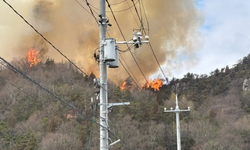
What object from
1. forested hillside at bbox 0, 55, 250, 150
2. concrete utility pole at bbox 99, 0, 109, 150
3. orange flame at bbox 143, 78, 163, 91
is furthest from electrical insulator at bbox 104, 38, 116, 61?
orange flame at bbox 143, 78, 163, 91

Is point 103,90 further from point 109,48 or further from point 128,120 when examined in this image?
point 128,120

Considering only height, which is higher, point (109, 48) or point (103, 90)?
point (109, 48)

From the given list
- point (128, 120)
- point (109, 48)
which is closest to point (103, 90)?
point (109, 48)

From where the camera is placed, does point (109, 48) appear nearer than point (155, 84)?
Yes

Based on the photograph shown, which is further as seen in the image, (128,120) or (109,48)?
(128,120)

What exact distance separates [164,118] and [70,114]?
1598 centimetres

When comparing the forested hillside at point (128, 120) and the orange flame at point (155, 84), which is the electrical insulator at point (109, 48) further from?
the orange flame at point (155, 84)

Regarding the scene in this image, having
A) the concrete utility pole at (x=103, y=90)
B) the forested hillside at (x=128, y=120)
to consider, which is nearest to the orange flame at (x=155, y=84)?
the forested hillside at (x=128, y=120)

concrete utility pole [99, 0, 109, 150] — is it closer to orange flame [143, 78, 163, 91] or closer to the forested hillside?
the forested hillside

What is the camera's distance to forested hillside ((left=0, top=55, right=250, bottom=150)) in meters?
44.5

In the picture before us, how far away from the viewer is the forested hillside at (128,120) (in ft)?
146

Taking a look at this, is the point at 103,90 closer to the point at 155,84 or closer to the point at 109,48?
the point at 109,48

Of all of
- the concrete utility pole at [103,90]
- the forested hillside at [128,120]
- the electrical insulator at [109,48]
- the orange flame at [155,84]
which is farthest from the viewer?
the orange flame at [155,84]

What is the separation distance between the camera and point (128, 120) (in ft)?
176
